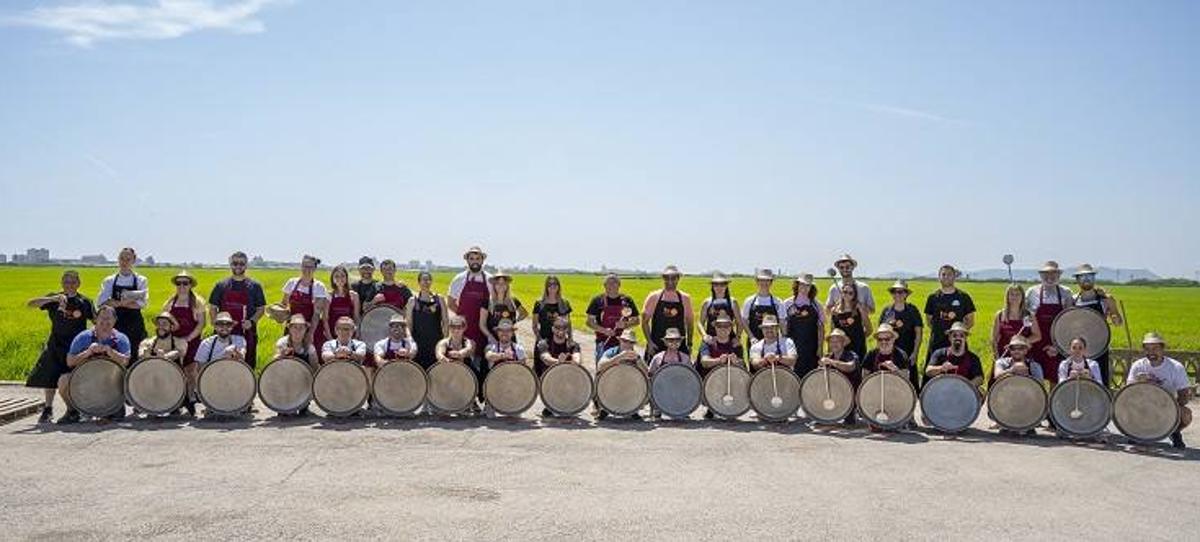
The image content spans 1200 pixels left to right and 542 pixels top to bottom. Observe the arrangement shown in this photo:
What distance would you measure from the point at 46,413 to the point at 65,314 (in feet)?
4.01

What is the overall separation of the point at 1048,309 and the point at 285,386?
970 cm

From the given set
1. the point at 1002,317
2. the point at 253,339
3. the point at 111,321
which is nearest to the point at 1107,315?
the point at 1002,317

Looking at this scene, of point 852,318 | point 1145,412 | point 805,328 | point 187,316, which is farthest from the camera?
point 805,328

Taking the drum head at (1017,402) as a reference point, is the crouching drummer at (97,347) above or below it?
above

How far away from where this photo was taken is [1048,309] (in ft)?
41.6

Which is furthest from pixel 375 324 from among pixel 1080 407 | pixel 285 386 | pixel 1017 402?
pixel 1080 407

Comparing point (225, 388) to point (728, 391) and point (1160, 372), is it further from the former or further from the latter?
point (1160, 372)

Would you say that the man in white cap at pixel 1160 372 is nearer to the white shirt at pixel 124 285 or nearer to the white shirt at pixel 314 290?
the white shirt at pixel 314 290

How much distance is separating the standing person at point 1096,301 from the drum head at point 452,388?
7.72 metres

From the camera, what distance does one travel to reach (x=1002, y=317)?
12.7 meters

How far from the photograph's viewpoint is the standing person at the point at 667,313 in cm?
1328

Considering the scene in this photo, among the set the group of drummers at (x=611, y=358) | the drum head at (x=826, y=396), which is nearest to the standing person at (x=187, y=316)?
the group of drummers at (x=611, y=358)

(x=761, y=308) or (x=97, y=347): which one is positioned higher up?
(x=761, y=308)

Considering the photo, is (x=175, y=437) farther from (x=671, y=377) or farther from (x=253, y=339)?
(x=671, y=377)
